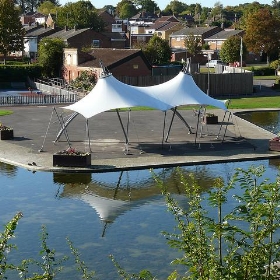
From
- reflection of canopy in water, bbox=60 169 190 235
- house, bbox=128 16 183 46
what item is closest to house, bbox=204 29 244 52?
house, bbox=128 16 183 46

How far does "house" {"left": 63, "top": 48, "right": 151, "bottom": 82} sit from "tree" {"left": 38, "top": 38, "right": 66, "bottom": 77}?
143 inches

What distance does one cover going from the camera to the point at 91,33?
78.3 m

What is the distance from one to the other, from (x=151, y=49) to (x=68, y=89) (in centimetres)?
2007

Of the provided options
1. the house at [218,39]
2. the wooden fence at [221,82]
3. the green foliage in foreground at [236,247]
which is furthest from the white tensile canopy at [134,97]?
the house at [218,39]

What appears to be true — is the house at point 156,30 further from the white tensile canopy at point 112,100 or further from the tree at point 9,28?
the white tensile canopy at point 112,100

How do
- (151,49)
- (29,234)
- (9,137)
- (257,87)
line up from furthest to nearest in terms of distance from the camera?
1. (151,49)
2. (257,87)
3. (9,137)
4. (29,234)

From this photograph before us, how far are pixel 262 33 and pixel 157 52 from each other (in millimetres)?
16660

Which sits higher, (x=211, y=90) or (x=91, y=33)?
(x=91, y=33)

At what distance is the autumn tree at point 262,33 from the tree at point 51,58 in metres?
28.7

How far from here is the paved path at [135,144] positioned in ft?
91.8

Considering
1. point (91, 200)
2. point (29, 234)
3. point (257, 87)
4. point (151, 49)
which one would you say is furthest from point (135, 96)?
point (151, 49)

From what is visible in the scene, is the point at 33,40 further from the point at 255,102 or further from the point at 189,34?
the point at 255,102

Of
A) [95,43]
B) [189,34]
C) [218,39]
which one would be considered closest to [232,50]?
[95,43]

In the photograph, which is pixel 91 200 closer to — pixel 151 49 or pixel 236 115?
pixel 236 115
